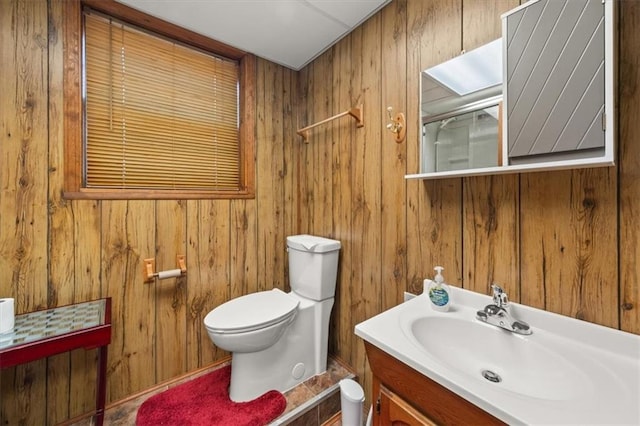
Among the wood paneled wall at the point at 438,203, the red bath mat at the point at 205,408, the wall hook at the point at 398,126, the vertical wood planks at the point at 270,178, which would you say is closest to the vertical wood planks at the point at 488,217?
the wood paneled wall at the point at 438,203

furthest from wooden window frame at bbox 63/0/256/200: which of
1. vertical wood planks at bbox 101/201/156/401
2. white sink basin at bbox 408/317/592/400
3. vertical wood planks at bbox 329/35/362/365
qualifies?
white sink basin at bbox 408/317/592/400

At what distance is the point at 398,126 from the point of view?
4.49ft

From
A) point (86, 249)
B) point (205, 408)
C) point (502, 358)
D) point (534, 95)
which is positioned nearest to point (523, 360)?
point (502, 358)

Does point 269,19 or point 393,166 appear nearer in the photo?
point 393,166

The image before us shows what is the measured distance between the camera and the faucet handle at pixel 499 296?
94cm

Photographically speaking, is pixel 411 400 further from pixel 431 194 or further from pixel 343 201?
pixel 343 201

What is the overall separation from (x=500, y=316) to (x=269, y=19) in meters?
1.91

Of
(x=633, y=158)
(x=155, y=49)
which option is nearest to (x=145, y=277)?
(x=155, y=49)

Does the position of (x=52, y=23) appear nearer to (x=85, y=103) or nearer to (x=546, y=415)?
(x=85, y=103)

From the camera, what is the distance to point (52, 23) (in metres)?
1.31

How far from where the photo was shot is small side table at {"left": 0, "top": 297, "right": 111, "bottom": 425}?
101 centimetres

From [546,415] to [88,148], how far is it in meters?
2.13

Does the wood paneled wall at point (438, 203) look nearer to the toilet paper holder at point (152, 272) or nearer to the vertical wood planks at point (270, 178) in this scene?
the vertical wood planks at point (270, 178)

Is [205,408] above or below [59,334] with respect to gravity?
below
